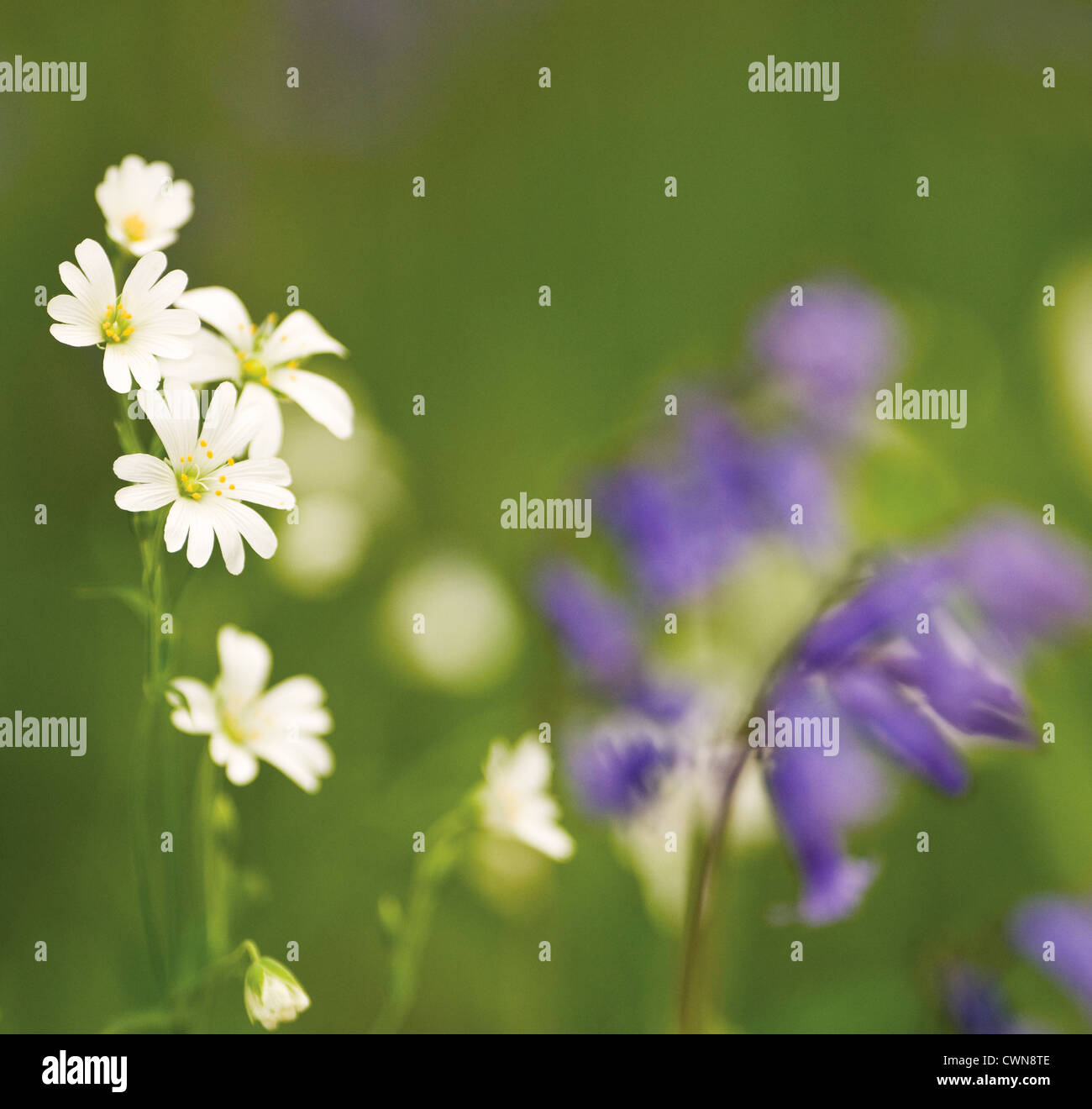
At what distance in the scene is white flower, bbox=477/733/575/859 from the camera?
0.51m

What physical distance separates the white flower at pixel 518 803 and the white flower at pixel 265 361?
197mm

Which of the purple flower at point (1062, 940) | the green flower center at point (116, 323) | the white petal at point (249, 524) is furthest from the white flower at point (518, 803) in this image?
the purple flower at point (1062, 940)

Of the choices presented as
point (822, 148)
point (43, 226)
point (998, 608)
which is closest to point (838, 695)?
point (998, 608)

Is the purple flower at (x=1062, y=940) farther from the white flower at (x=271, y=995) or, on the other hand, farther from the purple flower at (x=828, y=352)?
the white flower at (x=271, y=995)

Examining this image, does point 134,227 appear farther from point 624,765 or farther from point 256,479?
point 624,765

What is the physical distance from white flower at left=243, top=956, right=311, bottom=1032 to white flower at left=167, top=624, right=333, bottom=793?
3.3 inches

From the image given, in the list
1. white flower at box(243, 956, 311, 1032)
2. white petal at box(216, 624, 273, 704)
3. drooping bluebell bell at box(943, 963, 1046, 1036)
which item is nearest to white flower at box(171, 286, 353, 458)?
white petal at box(216, 624, 273, 704)

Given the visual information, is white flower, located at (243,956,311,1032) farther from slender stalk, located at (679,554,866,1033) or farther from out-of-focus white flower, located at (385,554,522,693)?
out-of-focus white flower, located at (385,554,522,693)

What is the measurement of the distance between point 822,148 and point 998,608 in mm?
453

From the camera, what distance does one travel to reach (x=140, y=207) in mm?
473

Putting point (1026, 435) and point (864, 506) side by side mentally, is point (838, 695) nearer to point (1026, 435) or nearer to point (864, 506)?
point (864, 506)

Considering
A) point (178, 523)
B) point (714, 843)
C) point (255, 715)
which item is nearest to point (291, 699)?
point (255, 715)

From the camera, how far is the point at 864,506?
Answer: 77 cm

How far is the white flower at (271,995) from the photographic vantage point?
1.38 ft
